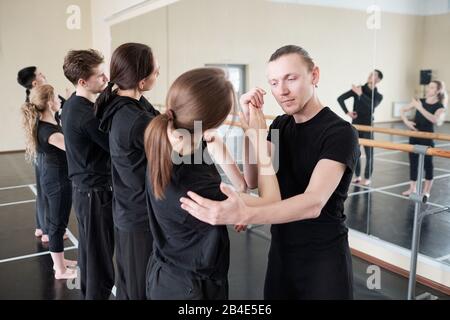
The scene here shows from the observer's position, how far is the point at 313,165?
1199 millimetres

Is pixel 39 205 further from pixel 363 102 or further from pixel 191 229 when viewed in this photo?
pixel 363 102

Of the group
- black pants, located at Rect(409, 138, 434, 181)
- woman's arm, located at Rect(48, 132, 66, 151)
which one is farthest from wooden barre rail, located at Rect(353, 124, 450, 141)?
woman's arm, located at Rect(48, 132, 66, 151)

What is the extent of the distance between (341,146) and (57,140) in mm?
2288

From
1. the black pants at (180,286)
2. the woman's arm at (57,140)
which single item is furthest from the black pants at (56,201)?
the black pants at (180,286)

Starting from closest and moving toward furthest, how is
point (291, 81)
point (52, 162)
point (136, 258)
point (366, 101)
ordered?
point (291, 81) → point (136, 258) → point (52, 162) → point (366, 101)

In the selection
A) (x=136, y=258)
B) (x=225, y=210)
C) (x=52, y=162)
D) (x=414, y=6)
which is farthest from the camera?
(x=414, y=6)

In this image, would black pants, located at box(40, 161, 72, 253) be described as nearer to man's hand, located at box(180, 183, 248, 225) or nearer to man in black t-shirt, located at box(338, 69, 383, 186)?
man's hand, located at box(180, 183, 248, 225)

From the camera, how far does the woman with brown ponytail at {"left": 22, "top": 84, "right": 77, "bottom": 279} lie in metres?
2.84

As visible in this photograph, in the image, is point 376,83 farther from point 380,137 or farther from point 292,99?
point 380,137

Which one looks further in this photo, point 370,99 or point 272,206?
point 370,99

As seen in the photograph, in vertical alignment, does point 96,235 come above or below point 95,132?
below

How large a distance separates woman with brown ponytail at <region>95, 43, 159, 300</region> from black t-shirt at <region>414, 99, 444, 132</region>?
283 cm

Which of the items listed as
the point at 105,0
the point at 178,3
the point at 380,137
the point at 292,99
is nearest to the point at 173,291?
the point at 292,99

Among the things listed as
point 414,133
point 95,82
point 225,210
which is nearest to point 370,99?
point 414,133
